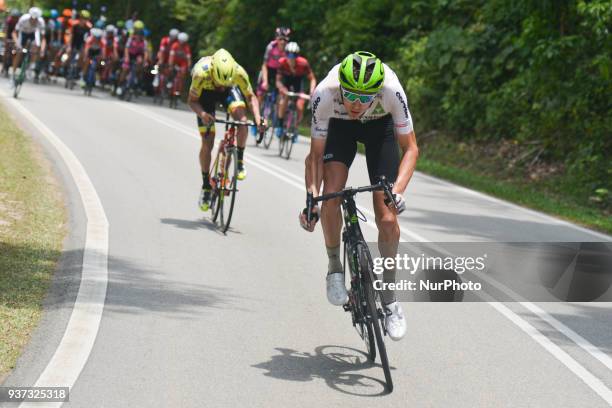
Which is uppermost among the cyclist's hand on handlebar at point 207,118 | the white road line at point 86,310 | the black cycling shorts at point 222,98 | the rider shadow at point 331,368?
the black cycling shorts at point 222,98

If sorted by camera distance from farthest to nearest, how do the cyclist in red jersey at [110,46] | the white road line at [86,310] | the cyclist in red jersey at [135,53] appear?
the cyclist in red jersey at [110,46] < the cyclist in red jersey at [135,53] < the white road line at [86,310]

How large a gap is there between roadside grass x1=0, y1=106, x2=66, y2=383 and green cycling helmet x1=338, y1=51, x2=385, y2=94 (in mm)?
2533

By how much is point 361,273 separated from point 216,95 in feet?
20.2

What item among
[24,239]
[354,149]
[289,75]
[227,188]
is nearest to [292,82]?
[289,75]

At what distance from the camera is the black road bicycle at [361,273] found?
685cm

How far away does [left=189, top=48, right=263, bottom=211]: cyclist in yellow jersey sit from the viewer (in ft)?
39.4

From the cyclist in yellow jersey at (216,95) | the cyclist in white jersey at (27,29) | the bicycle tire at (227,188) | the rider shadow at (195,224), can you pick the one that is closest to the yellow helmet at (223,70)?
the cyclist in yellow jersey at (216,95)

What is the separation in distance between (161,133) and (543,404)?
17.3 metres

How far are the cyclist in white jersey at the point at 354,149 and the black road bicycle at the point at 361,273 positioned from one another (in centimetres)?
10

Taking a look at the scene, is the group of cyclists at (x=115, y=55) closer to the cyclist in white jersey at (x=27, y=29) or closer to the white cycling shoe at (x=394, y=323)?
the cyclist in white jersey at (x=27, y=29)

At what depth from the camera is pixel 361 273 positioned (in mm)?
6961

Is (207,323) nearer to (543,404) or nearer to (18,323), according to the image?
(18,323)

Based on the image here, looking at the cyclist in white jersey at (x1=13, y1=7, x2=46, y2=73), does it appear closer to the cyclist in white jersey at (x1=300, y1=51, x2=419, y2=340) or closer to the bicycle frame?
the bicycle frame

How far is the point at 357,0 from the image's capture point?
32.5 metres
